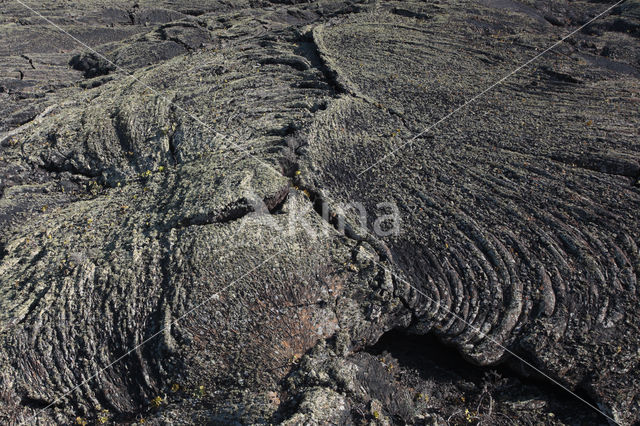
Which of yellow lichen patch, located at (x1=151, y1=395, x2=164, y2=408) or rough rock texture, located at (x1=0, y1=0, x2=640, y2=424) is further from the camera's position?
rough rock texture, located at (x1=0, y1=0, x2=640, y2=424)

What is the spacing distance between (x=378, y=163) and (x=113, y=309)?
23.3 ft

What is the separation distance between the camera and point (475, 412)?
27.1 ft

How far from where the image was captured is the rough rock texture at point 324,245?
328 inches

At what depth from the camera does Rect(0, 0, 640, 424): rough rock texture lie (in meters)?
8.34

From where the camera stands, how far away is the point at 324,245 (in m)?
9.91

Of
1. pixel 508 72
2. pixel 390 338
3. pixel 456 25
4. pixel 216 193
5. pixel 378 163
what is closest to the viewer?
pixel 390 338

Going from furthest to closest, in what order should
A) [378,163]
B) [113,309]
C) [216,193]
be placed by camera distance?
[378,163] < [216,193] < [113,309]

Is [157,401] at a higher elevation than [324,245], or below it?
below

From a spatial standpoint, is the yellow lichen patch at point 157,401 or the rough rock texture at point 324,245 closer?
the yellow lichen patch at point 157,401

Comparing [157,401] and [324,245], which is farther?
[324,245]

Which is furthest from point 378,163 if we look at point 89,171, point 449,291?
point 89,171

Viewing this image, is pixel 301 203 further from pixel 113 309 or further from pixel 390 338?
pixel 113 309

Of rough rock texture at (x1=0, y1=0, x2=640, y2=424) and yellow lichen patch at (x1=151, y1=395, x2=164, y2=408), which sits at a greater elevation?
rough rock texture at (x1=0, y1=0, x2=640, y2=424)

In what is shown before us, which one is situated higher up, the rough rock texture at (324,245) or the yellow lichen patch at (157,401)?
the rough rock texture at (324,245)
